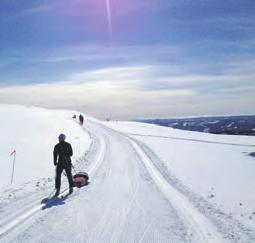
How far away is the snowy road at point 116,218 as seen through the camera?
7223 millimetres

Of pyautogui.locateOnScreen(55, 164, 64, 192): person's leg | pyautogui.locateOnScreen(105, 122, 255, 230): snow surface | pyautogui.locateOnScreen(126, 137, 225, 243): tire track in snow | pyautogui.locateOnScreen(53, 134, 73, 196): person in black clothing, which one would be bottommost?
pyautogui.locateOnScreen(105, 122, 255, 230): snow surface

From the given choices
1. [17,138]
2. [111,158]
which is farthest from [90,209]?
[17,138]

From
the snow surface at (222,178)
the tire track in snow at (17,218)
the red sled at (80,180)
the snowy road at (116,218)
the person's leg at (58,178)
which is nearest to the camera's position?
the snowy road at (116,218)

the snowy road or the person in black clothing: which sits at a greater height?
the person in black clothing

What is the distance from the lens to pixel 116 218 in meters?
8.64

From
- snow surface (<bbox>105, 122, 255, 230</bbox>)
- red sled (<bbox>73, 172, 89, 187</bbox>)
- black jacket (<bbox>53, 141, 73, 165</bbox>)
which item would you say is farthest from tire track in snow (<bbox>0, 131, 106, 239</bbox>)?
snow surface (<bbox>105, 122, 255, 230</bbox>)

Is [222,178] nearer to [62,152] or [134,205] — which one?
[134,205]

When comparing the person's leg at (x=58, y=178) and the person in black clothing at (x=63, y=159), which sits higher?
the person in black clothing at (x=63, y=159)

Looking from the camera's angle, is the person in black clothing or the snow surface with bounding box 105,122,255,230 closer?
the snow surface with bounding box 105,122,255,230

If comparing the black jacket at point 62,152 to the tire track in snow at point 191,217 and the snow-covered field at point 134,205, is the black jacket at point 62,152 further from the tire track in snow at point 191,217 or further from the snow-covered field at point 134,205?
the tire track in snow at point 191,217

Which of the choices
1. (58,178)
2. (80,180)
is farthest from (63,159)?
(80,180)

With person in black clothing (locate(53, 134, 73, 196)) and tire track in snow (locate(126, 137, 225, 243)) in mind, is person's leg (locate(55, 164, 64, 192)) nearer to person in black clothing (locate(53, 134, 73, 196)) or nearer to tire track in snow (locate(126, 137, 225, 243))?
person in black clothing (locate(53, 134, 73, 196))

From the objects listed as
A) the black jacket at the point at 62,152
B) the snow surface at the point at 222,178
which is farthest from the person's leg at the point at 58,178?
the snow surface at the point at 222,178

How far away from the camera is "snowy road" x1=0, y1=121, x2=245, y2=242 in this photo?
7223 mm
